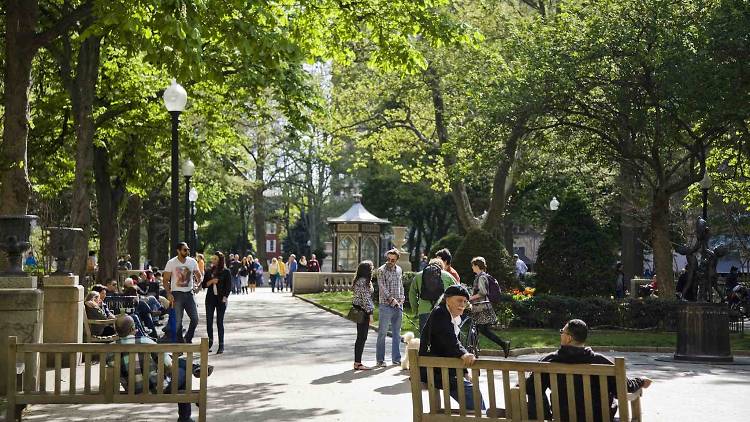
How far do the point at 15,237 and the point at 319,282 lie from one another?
35.5m

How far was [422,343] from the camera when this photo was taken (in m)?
9.48

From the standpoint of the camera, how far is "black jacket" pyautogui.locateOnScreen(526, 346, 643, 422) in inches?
314

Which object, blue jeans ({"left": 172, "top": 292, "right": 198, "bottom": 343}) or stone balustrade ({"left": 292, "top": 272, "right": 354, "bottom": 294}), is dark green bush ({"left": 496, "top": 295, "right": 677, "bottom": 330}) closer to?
blue jeans ({"left": 172, "top": 292, "right": 198, "bottom": 343})

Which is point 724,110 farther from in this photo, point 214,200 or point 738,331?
point 214,200

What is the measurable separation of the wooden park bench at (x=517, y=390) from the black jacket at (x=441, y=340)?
0.35 meters

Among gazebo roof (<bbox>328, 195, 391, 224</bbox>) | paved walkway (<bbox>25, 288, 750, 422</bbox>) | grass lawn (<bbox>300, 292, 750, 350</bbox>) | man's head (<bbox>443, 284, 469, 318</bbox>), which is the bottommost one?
paved walkway (<bbox>25, 288, 750, 422</bbox>)

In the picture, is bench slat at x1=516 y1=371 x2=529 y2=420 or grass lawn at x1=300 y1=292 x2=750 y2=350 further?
grass lawn at x1=300 y1=292 x2=750 y2=350

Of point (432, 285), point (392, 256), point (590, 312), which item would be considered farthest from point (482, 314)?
point (590, 312)

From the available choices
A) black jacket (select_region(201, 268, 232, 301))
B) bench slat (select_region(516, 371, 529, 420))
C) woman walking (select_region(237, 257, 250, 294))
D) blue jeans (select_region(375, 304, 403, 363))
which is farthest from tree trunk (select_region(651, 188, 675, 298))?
woman walking (select_region(237, 257, 250, 294))

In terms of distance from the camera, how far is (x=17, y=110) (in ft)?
52.5

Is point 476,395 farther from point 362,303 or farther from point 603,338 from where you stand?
point 603,338

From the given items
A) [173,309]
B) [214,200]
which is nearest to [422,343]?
[173,309]

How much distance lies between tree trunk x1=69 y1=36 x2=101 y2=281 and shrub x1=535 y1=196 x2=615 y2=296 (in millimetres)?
12727

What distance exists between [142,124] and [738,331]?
53.3 feet
